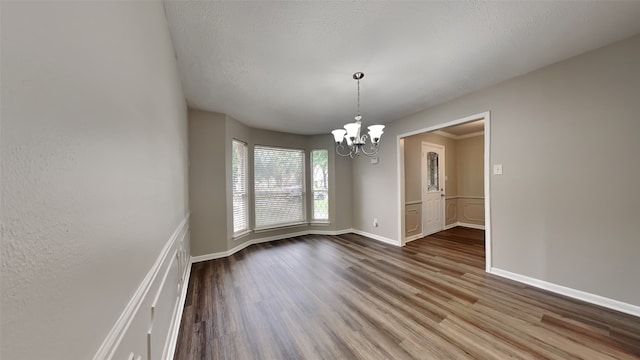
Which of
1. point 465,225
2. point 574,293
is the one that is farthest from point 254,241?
point 465,225

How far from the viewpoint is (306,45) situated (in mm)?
1811

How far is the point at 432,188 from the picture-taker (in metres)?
4.98

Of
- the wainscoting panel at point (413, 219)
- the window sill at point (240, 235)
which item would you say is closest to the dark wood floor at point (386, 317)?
the window sill at point (240, 235)

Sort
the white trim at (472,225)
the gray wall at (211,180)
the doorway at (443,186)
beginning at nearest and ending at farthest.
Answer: the doorway at (443,186)
the gray wall at (211,180)
the white trim at (472,225)

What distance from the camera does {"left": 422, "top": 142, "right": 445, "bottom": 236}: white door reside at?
470 centimetres

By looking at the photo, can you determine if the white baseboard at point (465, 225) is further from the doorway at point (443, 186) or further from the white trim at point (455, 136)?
the white trim at point (455, 136)

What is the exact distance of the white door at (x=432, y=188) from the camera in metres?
4.70

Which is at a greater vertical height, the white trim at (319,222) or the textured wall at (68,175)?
the textured wall at (68,175)

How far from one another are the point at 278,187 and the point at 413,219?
2892mm

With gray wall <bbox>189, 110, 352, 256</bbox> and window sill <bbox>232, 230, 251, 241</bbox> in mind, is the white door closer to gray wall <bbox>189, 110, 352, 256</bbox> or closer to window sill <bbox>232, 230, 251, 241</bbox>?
window sill <bbox>232, 230, 251, 241</bbox>

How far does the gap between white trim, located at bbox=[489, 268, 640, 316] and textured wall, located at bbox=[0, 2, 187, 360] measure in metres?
3.55

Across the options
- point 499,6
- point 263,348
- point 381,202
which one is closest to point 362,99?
point 499,6

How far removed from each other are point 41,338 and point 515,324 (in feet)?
8.94

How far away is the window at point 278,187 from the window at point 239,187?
0.74ft
